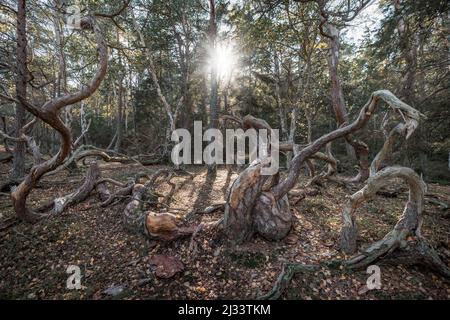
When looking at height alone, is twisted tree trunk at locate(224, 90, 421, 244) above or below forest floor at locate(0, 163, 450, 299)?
above

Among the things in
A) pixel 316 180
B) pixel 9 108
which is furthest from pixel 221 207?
pixel 9 108

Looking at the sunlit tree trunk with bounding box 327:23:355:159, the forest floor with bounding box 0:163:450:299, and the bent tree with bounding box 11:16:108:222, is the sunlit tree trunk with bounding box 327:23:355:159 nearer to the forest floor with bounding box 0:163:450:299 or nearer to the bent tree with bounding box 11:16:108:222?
the forest floor with bounding box 0:163:450:299

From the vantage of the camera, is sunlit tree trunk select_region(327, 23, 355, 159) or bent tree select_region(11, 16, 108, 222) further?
sunlit tree trunk select_region(327, 23, 355, 159)

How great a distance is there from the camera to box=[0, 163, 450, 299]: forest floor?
3.30 m

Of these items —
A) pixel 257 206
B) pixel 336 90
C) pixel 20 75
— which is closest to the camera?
pixel 257 206

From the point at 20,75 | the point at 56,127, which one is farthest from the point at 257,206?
the point at 20,75

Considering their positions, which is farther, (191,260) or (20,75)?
(20,75)

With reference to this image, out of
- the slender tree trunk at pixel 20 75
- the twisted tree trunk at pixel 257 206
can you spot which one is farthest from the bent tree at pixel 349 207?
the slender tree trunk at pixel 20 75

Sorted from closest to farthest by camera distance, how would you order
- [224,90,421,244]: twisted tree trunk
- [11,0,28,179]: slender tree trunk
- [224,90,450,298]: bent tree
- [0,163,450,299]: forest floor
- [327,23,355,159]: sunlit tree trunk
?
1. [0,163,450,299]: forest floor
2. [224,90,450,298]: bent tree
3. [224,90,421,244]: twisted tree trunk
4. [11,0,28,179]: slender tree trunk
5. [327,23,355,159]: sunlit tree trunk

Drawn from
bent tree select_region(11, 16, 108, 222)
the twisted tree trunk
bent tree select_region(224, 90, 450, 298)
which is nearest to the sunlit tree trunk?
bent tree select_region(224, 90, 450, 298)

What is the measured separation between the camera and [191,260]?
12.7ft

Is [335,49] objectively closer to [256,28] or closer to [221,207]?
[256,28]

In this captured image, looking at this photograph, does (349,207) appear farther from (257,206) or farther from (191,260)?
(191,260)
